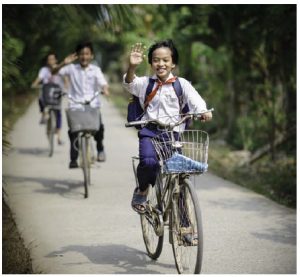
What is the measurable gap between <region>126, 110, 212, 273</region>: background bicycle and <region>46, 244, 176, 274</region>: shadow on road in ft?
0.98

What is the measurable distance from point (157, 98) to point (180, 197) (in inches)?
33.4

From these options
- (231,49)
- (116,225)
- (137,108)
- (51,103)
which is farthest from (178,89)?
(231,49)

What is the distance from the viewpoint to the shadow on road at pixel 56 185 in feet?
26.2

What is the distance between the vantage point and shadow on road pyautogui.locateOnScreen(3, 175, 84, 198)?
26.2ft

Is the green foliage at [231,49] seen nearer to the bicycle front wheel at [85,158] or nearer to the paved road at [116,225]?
the bicycle front wheel at [85,158]

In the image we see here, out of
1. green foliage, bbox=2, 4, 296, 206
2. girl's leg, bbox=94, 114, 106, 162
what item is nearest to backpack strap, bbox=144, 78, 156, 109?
green foliage, bbox=2, 4, 296, 206

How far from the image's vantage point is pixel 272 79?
12.6 meters

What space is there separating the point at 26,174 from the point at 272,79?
5.78 metres

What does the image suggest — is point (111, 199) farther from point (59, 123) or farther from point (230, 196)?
point (59, 123)

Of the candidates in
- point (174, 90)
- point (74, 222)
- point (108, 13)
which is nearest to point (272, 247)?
point (174, 90)

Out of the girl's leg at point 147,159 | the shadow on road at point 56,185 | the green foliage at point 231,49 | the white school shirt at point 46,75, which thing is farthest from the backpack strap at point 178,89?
the white school shirt at point 46,75

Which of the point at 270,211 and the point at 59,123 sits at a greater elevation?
the point at 59,123

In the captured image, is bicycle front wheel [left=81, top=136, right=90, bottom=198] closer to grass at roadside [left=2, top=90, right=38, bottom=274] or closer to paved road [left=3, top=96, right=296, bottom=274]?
paved road [left=3, top=96, right=296, bottom=274]

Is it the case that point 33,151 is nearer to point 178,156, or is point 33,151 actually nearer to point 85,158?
point 85,158
